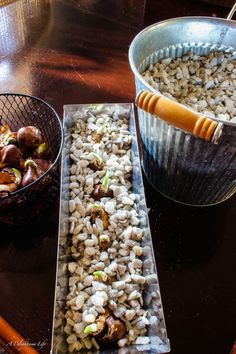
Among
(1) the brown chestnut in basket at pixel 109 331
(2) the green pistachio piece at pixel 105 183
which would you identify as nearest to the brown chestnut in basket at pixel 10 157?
(2) the green pistachio piece at pixel 105 183

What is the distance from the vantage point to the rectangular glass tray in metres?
0.33

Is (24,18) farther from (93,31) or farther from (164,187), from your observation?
(164,187)

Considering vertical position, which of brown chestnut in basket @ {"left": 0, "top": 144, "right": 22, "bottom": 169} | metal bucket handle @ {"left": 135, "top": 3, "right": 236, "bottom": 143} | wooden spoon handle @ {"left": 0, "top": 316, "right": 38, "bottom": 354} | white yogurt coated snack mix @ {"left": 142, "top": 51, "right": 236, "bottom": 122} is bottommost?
wooden spoon handle @ {"left": 0, "top": 316, "right": 38, "bottom": 354}

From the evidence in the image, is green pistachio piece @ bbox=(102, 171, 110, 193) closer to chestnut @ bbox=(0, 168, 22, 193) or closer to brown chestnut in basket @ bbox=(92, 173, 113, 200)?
brown chestnut in basket @ bbox=(92, 173, 113, 200)

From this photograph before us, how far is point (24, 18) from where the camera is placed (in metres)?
0.82

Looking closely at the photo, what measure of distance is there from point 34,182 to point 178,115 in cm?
17

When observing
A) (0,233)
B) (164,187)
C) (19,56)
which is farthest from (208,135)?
(19,56)

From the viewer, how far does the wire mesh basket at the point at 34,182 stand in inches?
15.1

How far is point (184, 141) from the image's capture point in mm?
382

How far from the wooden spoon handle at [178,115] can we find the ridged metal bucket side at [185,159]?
0.10ft

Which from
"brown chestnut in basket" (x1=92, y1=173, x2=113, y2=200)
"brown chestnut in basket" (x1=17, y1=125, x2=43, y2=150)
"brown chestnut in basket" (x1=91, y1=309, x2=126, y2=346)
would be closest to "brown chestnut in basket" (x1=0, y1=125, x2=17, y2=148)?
"brown chestnut in basket" (x1=17, y1=125, x2=43, y2=150)

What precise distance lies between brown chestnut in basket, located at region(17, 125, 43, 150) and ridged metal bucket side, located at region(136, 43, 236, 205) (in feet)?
0.47

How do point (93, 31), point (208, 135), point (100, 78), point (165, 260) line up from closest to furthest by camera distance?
point (208, 135) → point (165, 260) → point (100, 78) → point (93, 31)

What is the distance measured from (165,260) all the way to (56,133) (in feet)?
0.79
